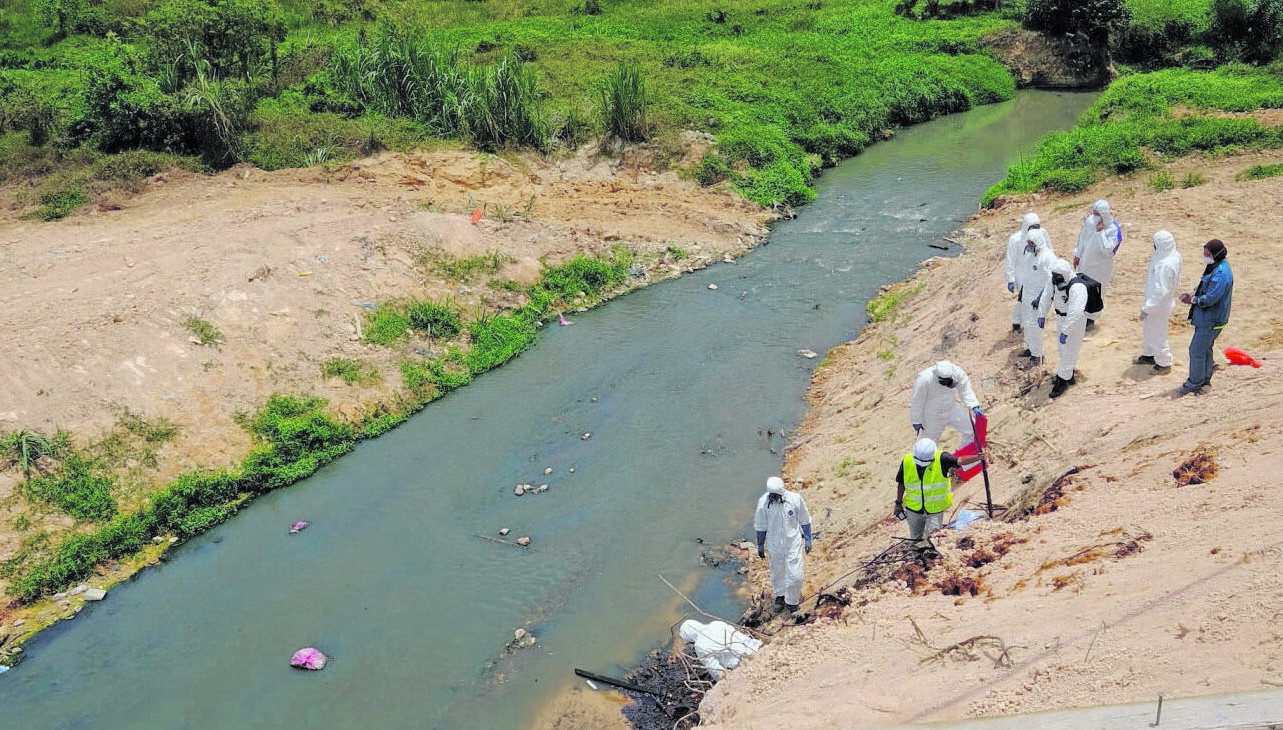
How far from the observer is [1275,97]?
2095 cm

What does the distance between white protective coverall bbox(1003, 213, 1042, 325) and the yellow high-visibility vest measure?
3.95m

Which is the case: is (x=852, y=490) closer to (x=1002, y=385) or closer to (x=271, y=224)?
(x=1002, y=385)

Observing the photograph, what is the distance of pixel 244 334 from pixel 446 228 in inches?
187

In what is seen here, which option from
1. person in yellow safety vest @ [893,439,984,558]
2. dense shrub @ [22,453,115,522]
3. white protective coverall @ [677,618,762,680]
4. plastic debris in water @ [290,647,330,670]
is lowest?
plastic debris in water @ [290,647,330,670]

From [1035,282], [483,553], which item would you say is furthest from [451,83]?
[1035,282]

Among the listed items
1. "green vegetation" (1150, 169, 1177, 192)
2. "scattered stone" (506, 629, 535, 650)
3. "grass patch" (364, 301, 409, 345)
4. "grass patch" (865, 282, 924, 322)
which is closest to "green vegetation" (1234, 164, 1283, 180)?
"green vegetation" (1150, 169, 1177, 192)

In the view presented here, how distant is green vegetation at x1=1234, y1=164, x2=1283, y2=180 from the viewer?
16.0 meters

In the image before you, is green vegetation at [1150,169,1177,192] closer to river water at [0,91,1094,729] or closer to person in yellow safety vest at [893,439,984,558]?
river water at [0,91,1094,729]

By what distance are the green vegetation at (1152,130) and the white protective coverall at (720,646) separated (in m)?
14.0

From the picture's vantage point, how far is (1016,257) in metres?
11.9

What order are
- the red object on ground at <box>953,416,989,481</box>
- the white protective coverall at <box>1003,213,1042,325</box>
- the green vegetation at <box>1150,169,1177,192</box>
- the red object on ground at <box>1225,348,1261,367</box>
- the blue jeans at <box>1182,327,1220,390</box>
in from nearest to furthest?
1. the blue jeans at <box>1182,327,1220,390</box>
2. the red object on ground at <box>953,416,989,481</box>
3. the red object on ground at <box>1225,348,1261,367</box>
4. the white protective coverall at <box>1003,213,1042,325</box>
5. the green vegetation at <box>1150,169,1177,192</box>

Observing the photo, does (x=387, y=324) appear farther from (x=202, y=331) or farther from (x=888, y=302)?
(x=888, y=302)

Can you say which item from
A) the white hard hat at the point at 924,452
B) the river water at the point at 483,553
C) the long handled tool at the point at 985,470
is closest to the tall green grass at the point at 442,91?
the river water at the point at 483,553

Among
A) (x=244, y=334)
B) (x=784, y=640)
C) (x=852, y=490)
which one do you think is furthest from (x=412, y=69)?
(x=784, y=640)
